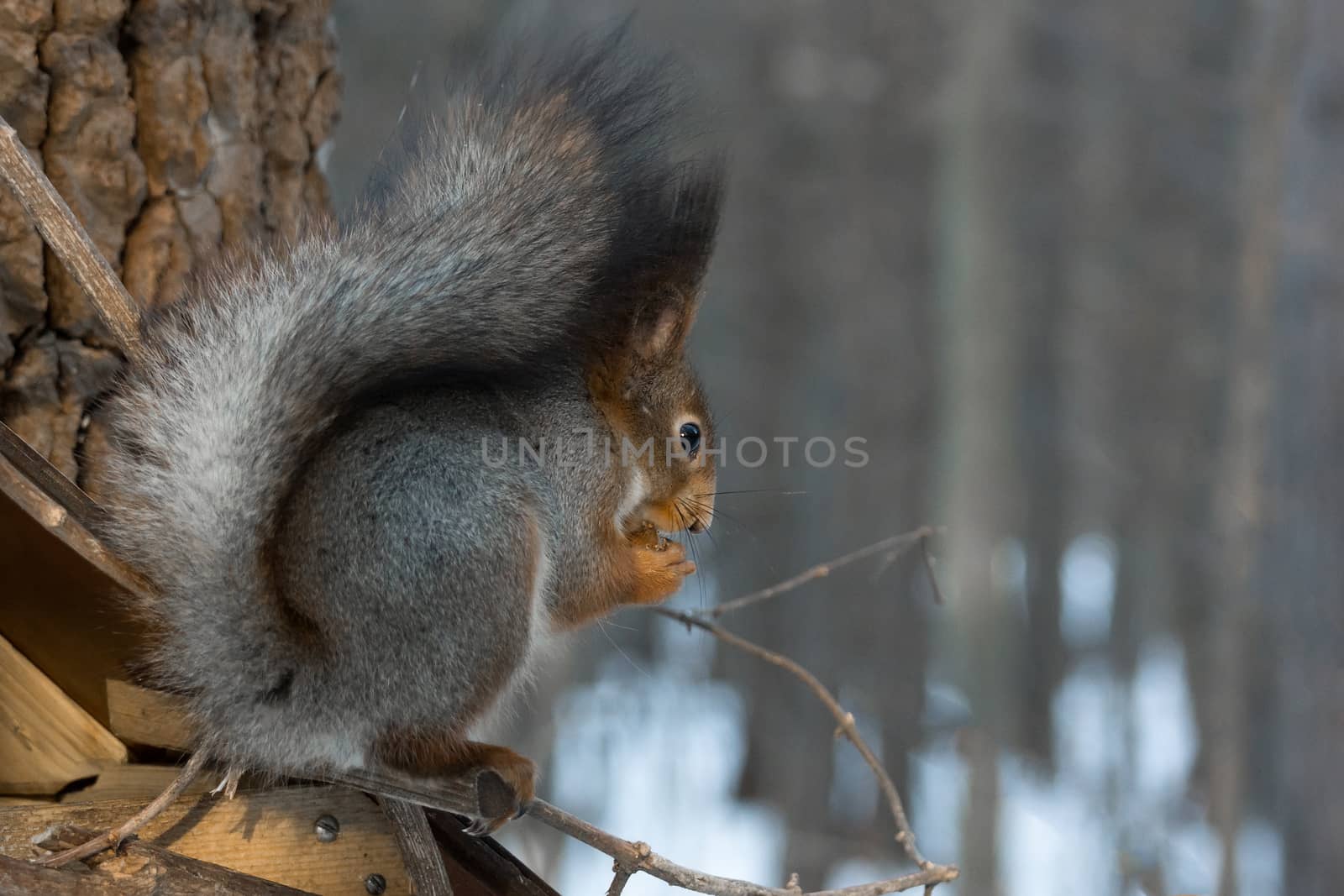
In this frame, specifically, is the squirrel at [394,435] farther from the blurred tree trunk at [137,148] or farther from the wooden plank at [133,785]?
the blurred tree trunk at [137,148]

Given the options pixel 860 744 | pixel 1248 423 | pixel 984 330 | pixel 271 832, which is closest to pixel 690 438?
pixel 860 744

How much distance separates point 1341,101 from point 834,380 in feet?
9.63

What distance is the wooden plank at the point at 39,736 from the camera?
1143mm

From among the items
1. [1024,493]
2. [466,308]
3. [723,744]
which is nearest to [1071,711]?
[1024,493]

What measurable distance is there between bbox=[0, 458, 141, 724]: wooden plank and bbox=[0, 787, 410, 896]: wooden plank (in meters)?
0.14

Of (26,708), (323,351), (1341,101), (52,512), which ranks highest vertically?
(1341,101)

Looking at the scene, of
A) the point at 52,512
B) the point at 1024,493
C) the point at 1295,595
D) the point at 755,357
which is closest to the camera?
the point at 52,512

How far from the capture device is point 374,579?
112 centimetres

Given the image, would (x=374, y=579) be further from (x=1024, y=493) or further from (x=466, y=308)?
(x=1024, y=493)

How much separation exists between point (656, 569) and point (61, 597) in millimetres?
673

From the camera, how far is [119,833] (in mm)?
962

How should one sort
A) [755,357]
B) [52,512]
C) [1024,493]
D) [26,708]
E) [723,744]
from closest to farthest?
[52,512] < [26,708] < [723,744] < [755,357] < [1024,493]

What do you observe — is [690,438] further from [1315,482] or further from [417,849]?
[1315,482]

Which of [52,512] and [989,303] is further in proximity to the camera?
[989,303]
